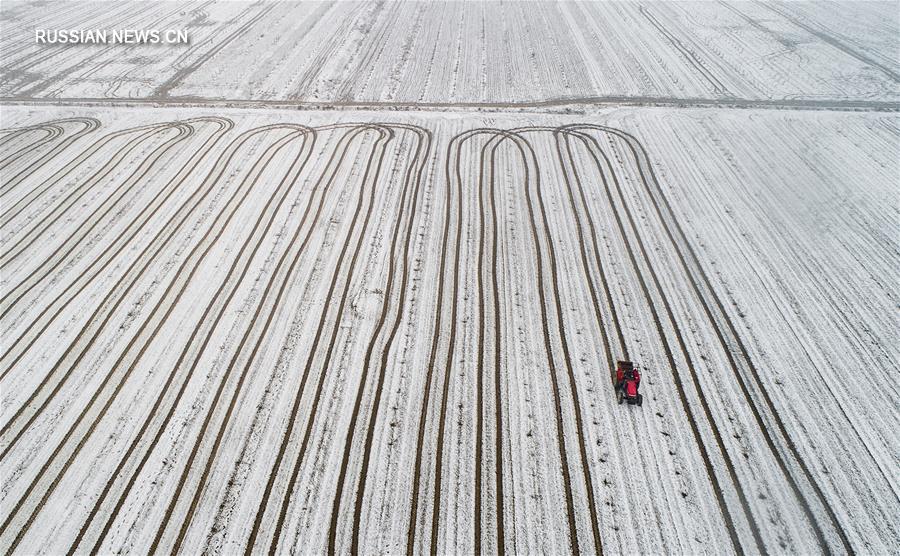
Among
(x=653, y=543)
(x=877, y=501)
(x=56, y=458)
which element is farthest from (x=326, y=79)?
(x=877, y=501)

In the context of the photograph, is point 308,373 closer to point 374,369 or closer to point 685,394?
point 374,369

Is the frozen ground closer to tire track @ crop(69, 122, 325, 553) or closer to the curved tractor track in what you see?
the curved tractor track

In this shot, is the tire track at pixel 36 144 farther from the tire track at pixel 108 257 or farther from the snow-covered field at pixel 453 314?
the tire track at pixel 108 257

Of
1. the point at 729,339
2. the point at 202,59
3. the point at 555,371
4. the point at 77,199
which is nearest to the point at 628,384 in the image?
the point at 555,371

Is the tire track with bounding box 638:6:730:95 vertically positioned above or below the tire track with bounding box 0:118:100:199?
above

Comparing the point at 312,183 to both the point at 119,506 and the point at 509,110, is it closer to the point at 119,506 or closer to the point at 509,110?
the point at 509,110

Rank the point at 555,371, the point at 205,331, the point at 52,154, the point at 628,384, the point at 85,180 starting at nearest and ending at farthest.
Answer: the point at 628,384 < the point at 555,371 < the point at 205,331 < the point at 85,180 < the point at 52,154

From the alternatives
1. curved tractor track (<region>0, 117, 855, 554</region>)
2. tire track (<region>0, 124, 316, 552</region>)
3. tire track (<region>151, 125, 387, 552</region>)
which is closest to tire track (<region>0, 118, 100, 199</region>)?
curved tractor track (<region>0, 117, 855, 554</region>)
